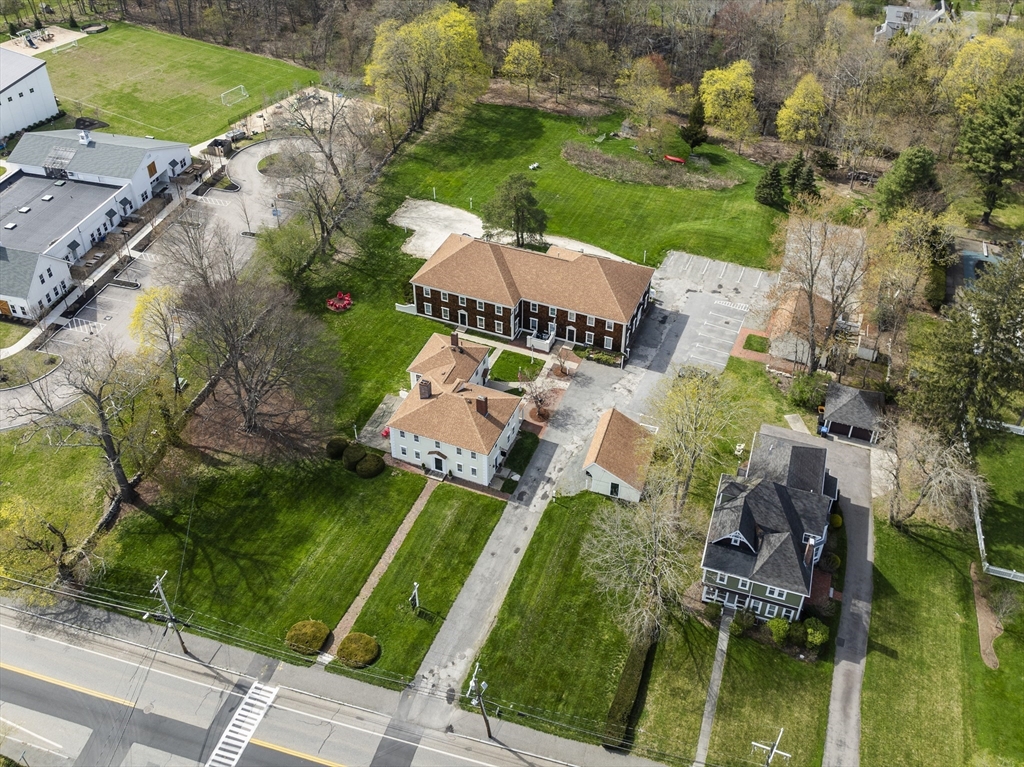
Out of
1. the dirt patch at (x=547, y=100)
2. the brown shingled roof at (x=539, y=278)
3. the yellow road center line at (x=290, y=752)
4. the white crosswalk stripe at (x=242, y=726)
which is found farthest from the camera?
the dirt patch at (x=547, y=100)

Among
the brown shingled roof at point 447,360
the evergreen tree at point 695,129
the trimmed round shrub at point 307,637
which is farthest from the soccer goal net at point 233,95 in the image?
the trimmed round shrub at point 307,637

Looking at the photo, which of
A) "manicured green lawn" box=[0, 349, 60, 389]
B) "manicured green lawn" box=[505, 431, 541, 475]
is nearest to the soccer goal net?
"manicured green lawn" box=[0, 349, 60, 389]

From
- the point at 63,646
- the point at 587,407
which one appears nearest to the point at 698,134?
the point at 587,407

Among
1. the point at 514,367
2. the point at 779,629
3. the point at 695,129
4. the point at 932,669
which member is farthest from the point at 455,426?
the point at 695,129

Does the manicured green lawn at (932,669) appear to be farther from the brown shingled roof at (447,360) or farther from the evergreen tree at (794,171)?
the evergreen tree at (794,171)

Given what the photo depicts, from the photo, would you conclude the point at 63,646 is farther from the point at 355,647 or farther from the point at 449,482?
the point at 449,482

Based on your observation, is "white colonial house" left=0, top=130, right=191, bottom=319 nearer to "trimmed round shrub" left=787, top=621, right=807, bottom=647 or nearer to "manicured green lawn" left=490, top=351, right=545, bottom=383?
"manicured green lawn" left=490, top=351, right=545, bottom=383
